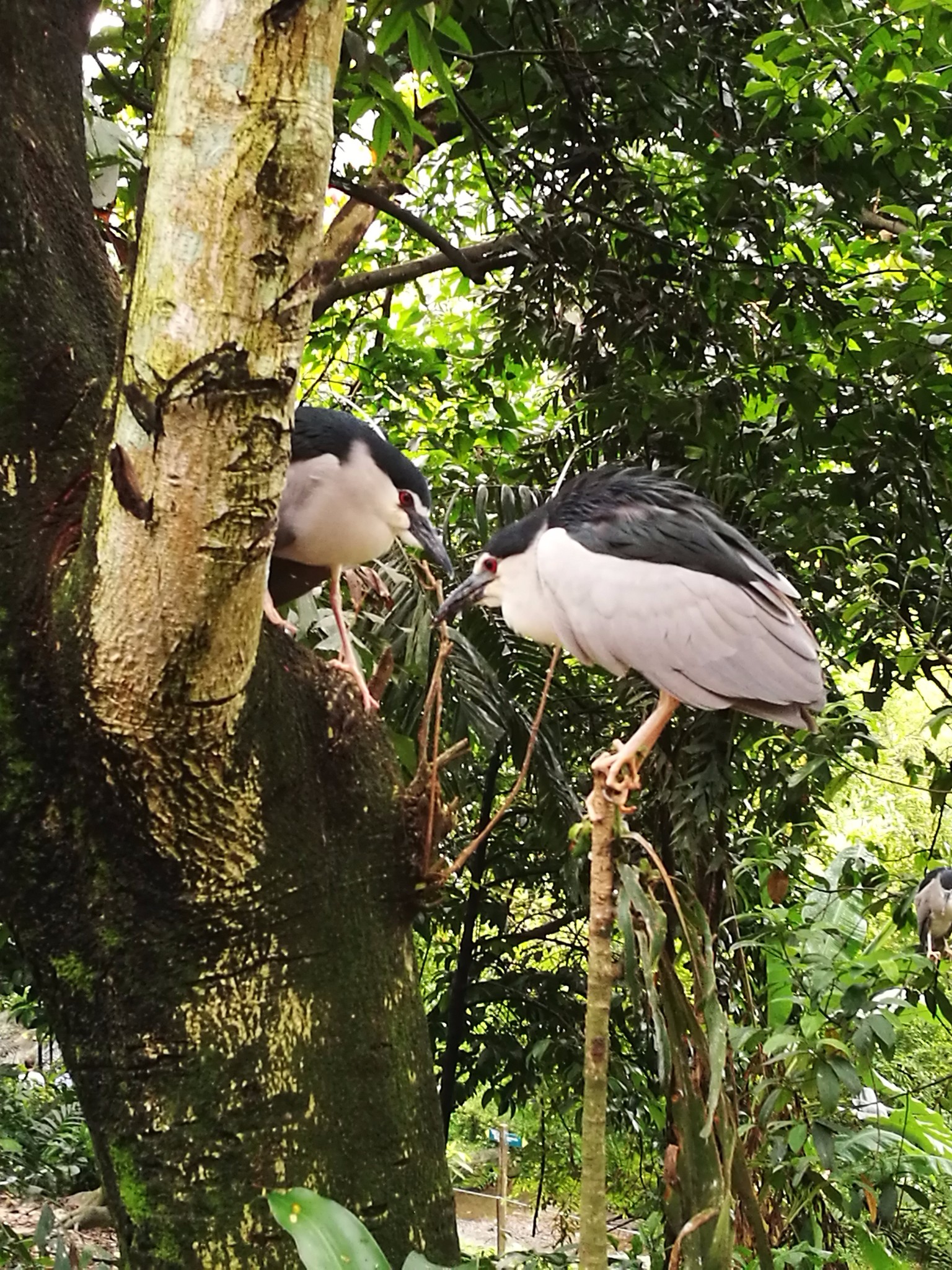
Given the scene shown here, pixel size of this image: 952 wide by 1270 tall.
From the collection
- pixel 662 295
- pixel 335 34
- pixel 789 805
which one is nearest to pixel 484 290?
pixel 662 295

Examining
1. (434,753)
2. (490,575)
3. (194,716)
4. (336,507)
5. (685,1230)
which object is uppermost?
(336,507)

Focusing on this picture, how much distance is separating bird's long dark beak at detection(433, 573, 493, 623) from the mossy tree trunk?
33cm

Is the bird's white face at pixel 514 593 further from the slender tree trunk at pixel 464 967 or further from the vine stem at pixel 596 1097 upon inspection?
the slender tree trunk at pixel 464 967

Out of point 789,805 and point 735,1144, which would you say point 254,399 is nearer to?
point 735,1144

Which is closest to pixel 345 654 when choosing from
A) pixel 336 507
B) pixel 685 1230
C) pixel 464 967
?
pixel 336 507

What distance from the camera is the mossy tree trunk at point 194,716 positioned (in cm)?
99

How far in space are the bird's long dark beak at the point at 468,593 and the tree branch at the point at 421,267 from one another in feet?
4.77

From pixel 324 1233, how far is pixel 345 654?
2.73 feet

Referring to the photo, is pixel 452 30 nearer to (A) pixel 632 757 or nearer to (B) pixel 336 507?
(B) pixel 336 507

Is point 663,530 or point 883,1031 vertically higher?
point 663,530

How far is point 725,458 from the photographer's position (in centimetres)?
255

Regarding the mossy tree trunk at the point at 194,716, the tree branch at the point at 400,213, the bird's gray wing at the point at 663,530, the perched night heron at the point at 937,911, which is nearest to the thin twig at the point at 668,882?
the mossy tree trunk at the point at 194,716

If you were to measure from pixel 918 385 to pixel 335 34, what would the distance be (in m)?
1.47

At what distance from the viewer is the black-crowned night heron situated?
1.62 meters
